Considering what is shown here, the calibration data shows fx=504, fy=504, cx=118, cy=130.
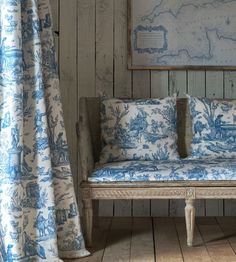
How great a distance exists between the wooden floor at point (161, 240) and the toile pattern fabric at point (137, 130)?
1.47 feet

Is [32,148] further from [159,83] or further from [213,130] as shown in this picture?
[159,83]

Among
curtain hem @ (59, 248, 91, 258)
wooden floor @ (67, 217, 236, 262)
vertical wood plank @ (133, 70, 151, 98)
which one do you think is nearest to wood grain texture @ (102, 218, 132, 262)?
wooden floor @ (67, 217, 236, 262)

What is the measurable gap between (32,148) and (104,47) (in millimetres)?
1344

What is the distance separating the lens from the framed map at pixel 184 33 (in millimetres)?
3387

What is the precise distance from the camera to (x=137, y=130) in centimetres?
299

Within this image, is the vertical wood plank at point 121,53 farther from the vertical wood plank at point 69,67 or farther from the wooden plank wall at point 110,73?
the vertical wood plank at point 69,67

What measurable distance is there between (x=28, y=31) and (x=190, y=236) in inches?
52.5

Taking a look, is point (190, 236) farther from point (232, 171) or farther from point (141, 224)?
point (141, 224)

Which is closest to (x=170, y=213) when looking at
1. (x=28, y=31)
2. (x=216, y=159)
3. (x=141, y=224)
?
(x=141, y=224)

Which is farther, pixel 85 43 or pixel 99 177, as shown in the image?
pixel 85 43

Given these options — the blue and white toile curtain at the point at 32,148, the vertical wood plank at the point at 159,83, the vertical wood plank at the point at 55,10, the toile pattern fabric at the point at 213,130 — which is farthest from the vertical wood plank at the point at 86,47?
the blue and white toile curtain at the point at 32,148

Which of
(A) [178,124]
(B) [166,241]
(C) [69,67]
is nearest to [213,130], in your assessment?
(A) [178,124]

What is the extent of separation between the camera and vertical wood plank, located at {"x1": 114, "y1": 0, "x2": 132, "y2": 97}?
3.43 meters

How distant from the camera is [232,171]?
2621mm
